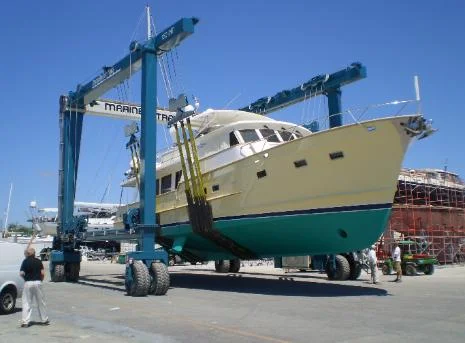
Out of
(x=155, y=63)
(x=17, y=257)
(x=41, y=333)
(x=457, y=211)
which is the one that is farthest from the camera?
(x=457, y=211)

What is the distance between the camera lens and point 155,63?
48.8 ft

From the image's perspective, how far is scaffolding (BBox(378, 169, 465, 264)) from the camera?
29.2m

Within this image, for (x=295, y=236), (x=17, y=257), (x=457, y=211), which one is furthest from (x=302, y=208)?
(x=457, y=211)

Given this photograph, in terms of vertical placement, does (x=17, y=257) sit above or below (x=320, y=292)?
above

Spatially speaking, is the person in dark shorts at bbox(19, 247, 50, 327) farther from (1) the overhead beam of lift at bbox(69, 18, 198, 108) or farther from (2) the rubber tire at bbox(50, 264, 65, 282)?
(2) the rubber tire at bbox(50, 264, 65, 282)

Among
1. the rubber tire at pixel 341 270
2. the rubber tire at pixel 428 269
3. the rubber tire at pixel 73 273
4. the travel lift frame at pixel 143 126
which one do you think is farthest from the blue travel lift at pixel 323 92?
the rubber tire at pixel 73 273

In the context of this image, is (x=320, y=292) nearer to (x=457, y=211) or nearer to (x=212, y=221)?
(x=212, y=221)

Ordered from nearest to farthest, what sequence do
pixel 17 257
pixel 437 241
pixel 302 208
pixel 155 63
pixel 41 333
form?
1. pixel 41 333
2. pixel 17 257
3. pixel 302 208
4. pixel 155 63
5. pixel 437 241

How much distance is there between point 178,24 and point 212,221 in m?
5.86

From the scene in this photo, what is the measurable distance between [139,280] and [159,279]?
1.87 feet

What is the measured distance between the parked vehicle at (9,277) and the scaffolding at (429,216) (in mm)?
21172

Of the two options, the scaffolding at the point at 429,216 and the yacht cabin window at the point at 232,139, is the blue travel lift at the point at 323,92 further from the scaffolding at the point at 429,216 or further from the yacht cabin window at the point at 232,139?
the scaffolding at the point at 429,216

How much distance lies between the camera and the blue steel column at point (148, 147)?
14.1m

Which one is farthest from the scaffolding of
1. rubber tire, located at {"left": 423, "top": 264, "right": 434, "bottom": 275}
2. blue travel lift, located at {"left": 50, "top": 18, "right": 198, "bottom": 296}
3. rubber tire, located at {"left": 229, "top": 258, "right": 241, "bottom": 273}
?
blue travel lift, located at {"left": 50, "top": 18, "right": 198, "bottom": 296}
